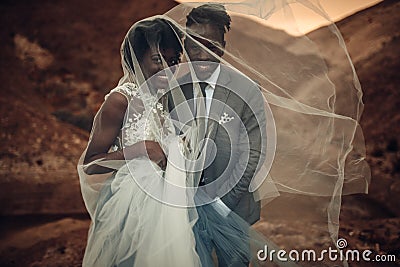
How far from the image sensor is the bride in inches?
41.4

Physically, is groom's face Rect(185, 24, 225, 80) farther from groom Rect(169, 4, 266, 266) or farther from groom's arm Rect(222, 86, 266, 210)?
groom's arm Rect(222, 86, 266, 210)

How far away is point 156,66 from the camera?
1.14m

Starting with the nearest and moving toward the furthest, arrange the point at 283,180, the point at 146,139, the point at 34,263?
the point at 146,139, the point at 283,180, the point at 34,263

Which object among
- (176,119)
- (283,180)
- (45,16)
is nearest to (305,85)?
(283,180)

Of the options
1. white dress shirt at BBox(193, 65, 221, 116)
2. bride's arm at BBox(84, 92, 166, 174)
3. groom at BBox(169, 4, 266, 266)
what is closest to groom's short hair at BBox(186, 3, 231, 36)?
groom at BBox(169, 4, 266, 266)

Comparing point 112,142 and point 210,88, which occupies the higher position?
point 210,88

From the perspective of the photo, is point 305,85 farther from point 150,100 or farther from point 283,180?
point 150,100

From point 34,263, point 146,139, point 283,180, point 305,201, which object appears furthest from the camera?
point 34,263

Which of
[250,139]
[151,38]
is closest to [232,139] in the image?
[250,139]

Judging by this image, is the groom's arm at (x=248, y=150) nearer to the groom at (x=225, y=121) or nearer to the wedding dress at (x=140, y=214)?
the groom at (x=225, y=121)

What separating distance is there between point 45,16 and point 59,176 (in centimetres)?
59

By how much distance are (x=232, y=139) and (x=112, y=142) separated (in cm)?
25

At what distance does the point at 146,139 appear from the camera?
1114 mm

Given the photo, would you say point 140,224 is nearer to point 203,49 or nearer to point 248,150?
point 248,150
